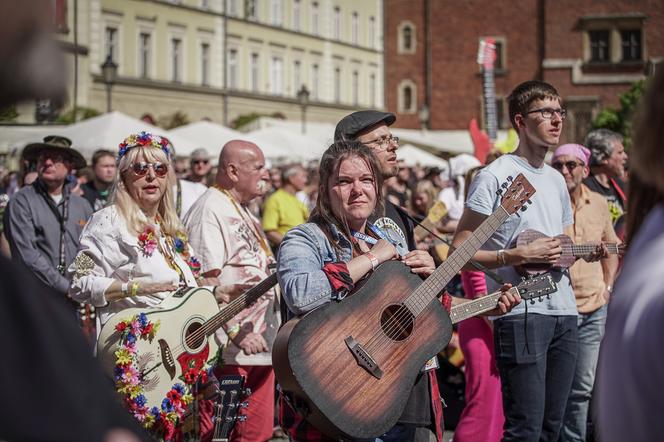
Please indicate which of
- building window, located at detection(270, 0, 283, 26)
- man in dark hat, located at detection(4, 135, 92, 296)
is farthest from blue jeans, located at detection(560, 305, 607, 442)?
building window, located at detection(270, 0, 283, 26)

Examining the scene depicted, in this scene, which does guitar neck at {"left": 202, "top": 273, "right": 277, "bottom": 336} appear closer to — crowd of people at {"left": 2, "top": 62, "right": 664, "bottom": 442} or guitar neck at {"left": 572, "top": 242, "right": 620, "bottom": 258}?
crowd of people at {"left": 2, "top": 62, "right": 664, "bottom": 442}

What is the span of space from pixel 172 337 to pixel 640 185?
3534mm

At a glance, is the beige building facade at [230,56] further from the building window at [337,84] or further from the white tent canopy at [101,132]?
the white tent canopy at [101,132]

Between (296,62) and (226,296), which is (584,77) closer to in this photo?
(296,62)

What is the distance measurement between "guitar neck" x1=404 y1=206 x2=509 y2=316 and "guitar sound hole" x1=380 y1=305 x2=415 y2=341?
3 cm

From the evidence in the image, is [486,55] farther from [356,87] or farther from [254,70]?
[356,87]

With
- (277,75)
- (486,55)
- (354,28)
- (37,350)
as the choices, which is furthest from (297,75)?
(37,350)

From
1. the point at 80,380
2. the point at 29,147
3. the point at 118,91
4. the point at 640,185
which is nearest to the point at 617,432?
the point at 640,185

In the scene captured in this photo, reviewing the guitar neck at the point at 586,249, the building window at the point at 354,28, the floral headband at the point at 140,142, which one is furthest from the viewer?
the building window at the point at 354,28

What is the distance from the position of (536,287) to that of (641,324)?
3.46 m

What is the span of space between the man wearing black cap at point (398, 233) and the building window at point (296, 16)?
2148 inches

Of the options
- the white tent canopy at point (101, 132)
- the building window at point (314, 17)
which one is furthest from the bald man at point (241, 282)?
the building window at point (314, 17)

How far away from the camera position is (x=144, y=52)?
48125 mm

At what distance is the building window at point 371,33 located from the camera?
6706 cm
